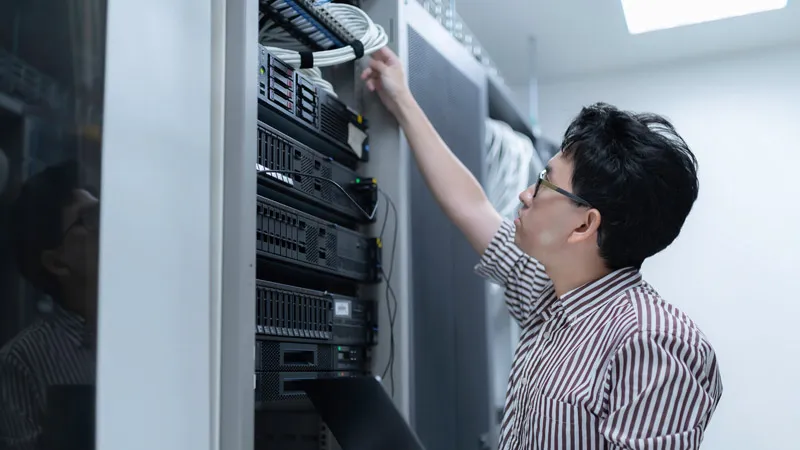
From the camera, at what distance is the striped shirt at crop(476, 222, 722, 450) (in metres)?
1.06

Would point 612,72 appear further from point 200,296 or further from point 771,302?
point 200,296

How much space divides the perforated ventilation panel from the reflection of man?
3.17 feet

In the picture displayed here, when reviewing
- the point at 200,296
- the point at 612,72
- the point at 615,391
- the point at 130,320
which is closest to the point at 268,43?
the point at 200,296

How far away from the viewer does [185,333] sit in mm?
998

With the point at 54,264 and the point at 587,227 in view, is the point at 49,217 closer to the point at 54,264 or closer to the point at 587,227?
the point at 54,264

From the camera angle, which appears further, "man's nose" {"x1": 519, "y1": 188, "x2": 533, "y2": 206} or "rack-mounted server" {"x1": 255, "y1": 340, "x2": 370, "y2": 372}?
"man's nose" {"x1": 519, "y1": 188, "x2": 533, "y2": 206}

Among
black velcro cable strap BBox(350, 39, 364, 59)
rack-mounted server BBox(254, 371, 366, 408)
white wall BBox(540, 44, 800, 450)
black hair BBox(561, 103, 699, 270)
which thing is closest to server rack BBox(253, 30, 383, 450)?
rack-mounted server BBox(254, 371, 366, 408)

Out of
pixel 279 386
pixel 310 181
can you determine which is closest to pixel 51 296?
pixel 279 386

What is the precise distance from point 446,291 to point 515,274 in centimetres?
41

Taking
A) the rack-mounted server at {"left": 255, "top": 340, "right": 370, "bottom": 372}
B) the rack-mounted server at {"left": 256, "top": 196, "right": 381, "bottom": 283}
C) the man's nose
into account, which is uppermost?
the man's nose

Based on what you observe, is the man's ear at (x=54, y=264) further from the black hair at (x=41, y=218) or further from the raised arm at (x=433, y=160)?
the raised arm at (x=433, y=160)

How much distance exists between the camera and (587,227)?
A: 132cm

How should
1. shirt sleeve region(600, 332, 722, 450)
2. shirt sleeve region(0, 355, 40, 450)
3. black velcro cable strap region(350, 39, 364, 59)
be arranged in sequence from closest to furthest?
shirt sleeve region(0, 355, 40, 450)
shirt sleeve region(600, 332, 722, 450)
black velcro cable strap region(350, 39, 364, 59)

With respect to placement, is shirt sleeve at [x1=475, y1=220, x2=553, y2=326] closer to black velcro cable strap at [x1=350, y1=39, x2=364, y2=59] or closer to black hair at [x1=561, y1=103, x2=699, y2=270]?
black hair at [x1=561, y1=103, x2=699, y2=270]
